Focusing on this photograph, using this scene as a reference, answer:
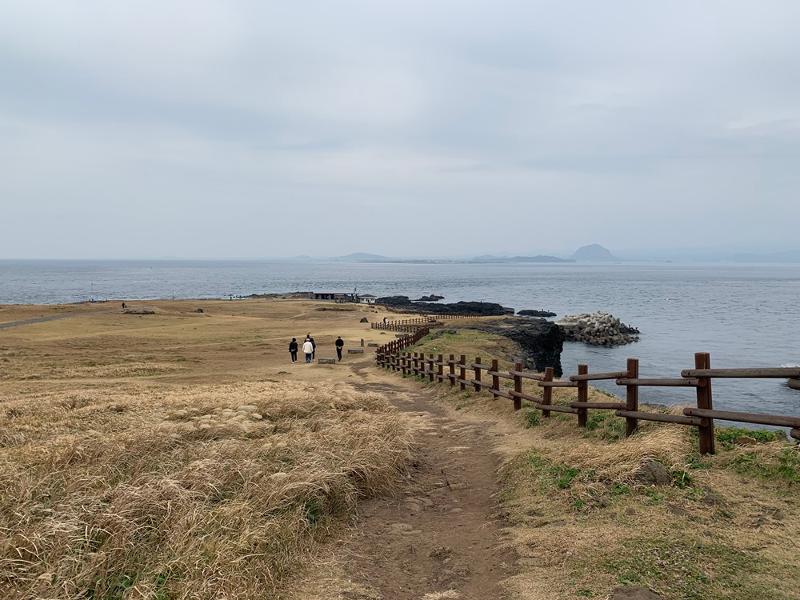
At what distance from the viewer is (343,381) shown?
72.3ft

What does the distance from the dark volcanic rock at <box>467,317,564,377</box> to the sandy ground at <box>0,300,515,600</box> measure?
8.66m

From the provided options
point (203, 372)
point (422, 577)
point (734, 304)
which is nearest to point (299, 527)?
point (422, 577)

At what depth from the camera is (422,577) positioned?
219 inches

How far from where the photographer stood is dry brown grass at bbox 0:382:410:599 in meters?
4.84

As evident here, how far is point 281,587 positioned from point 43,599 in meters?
1.94

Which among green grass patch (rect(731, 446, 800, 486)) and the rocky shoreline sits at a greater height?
green grass patch (rect(731, 446, 800, 486))

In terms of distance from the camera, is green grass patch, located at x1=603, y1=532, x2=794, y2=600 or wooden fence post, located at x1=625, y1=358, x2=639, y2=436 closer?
green grass patch, located at x1=603, y1=532, x2=794, y2=600

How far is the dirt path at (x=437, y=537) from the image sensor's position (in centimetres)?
536

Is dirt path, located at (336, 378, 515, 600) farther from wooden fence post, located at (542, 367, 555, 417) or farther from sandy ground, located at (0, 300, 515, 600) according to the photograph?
wooden fence post, located at (542, 367, 555, 417)

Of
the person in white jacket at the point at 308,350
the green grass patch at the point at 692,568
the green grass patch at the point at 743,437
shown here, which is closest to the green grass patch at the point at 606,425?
the green grass patch at the point at 743,437

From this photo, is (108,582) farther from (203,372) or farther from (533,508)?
(203,372)

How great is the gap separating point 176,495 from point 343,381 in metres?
15.9

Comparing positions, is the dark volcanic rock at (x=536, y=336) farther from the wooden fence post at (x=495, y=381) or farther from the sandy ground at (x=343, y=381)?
the wooden fence post at (x=495, y=381)

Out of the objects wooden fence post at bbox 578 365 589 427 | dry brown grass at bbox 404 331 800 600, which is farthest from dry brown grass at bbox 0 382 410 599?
wooden fence post at bbox 578 365 589 427
